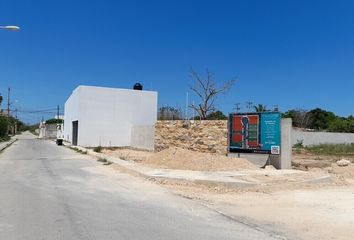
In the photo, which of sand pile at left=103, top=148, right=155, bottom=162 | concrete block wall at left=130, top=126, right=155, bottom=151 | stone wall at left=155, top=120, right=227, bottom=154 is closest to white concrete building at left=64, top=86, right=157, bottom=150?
concrete block wall at left=130, top=126, right=155, bottom=151

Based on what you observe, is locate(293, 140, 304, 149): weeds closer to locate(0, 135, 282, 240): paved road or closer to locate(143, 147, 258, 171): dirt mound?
locate(143, 147, 258, 171): dirt mound

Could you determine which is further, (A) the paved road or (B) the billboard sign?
(B) the billboard sign

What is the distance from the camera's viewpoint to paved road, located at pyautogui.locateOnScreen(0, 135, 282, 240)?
8.45m

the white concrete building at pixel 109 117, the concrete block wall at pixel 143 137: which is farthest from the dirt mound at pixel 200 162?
the white concrete building at pixel 109 117

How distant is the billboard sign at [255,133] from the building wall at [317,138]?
116ft

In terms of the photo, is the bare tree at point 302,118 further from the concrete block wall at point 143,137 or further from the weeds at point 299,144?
the concrete block wall at point 143,137

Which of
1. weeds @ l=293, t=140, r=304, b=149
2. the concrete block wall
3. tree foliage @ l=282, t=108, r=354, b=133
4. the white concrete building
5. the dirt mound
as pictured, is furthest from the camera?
tree foliage @ l=282, t=108, r=354, b=133

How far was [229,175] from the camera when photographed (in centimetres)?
1848

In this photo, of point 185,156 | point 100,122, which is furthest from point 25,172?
point 100,122

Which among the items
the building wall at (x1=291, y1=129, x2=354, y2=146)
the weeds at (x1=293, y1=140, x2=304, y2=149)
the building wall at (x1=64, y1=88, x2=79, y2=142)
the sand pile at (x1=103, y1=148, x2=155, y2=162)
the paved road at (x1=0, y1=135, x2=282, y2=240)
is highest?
the building wall at (x1=64, y1=88, x2=79, y2=142)

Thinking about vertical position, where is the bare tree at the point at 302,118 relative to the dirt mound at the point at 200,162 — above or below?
above

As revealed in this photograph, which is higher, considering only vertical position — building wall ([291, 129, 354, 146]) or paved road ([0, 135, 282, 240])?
building wall ([291, 129, 354, 146])

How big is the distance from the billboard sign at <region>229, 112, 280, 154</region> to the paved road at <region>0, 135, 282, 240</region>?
26.5ft

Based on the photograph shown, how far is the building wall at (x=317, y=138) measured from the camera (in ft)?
196
